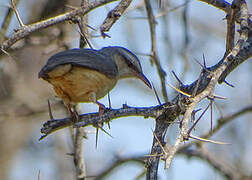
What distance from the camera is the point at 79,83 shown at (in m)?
4.44

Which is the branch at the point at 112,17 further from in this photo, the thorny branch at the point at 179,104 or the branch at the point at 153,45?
the branch at the point at 153,45

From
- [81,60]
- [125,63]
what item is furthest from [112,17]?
[125,63]

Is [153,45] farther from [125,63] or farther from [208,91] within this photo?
[208,91]

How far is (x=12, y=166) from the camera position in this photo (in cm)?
992

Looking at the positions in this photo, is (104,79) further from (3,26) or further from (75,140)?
(3,26)

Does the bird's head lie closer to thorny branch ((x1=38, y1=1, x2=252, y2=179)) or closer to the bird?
the bird

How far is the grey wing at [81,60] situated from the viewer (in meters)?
4.12

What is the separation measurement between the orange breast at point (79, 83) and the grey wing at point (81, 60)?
0.26ft

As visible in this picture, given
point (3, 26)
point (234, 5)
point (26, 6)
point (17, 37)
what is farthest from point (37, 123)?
point (234, 5)

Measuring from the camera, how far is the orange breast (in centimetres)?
438

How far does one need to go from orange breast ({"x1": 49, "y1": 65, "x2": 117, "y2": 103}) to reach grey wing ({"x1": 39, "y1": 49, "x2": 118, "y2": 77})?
0.26 ft

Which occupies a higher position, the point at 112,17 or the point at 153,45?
the point at 153,45

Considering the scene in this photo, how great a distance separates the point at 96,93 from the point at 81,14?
1288 millimetres

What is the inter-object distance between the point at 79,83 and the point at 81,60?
1.06 ft
